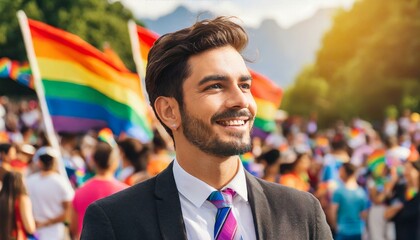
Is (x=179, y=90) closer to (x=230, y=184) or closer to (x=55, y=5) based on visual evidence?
(x=230, y=184)

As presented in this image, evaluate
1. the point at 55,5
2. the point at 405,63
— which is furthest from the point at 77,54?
the point at 55,5

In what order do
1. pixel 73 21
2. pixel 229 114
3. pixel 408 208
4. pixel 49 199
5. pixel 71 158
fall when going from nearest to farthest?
pixel 229 114, pixel 49 199, pixel 408 208, pixel 71 158, pixel 73 21

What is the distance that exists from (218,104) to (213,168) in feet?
0.66

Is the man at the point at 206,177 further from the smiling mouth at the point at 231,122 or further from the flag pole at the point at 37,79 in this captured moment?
the flag pole at the point at 37,79

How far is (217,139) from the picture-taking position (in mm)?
2336

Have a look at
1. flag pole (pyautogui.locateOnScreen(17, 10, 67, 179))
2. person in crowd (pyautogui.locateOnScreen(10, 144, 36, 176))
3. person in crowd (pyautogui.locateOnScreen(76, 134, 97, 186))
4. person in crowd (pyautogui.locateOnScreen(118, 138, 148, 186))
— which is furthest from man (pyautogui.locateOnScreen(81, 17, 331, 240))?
flag pole (pyautogui.locateOnScreen(17, 10, 67, 179))

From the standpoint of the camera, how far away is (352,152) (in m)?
13.2

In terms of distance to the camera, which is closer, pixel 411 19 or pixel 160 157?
pixel 160 157

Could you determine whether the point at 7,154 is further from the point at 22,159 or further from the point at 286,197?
the point at 286,197

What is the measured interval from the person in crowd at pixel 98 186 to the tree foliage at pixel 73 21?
124 ft

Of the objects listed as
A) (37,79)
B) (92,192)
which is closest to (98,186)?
(92,192)

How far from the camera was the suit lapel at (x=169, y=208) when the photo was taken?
2.31 meters

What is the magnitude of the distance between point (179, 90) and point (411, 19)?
138 feet

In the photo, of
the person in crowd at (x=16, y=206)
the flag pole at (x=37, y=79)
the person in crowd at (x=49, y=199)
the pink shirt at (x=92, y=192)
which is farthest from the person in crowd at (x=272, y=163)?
the person in crowd at (x=16, y=206)
